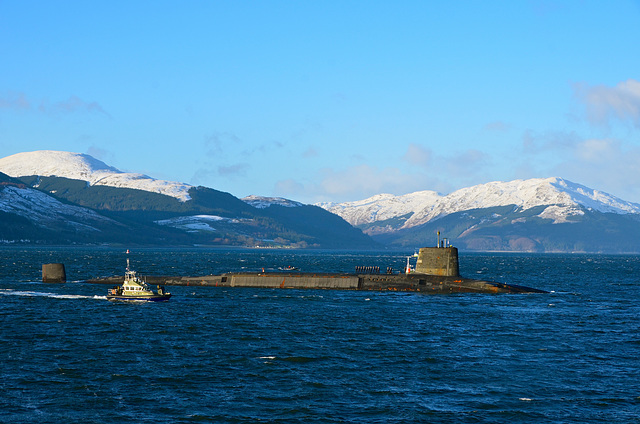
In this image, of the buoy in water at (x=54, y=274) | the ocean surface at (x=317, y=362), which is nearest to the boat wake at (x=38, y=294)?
the ocean surface at (x=317, y=362)

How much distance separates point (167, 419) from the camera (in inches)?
1359

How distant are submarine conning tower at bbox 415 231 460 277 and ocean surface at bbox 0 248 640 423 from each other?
1303 cm

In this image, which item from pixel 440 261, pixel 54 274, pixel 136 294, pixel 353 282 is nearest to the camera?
pixel 136 294

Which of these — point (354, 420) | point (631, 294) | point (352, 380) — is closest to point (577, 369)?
point (352, 380)

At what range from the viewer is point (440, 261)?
311ft

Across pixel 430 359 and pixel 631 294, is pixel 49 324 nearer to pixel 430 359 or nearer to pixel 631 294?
pixel 430 359

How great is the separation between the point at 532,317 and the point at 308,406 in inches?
1548

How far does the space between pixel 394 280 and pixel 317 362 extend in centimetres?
4930

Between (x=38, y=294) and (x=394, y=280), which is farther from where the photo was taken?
(x=394, y=280)

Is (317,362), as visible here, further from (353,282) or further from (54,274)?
(54,274)

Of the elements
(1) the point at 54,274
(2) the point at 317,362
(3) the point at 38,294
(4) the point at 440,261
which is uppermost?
(4) the point at 440,261

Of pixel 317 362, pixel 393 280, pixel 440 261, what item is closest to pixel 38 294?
pixel 393 280

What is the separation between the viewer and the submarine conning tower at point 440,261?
3718 inches

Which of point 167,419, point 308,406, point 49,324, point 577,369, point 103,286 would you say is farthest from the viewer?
point 103,286
